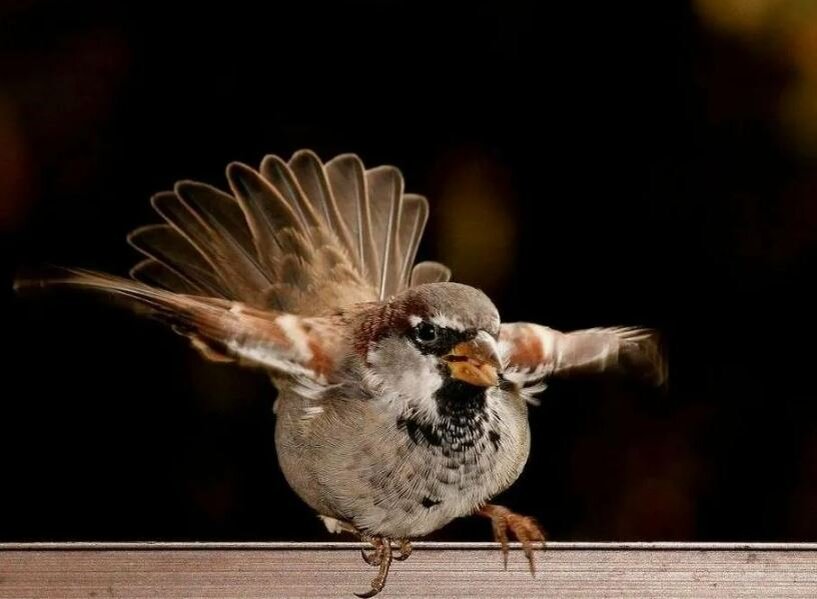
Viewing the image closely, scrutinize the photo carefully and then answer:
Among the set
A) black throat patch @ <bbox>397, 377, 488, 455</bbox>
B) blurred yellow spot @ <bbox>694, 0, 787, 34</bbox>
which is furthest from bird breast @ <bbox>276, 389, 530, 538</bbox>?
blurred yellow spot @ <bbox>694, 0, 787, 34</bbox>

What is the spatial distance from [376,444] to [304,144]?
66 centimetres

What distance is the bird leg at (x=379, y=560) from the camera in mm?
1015

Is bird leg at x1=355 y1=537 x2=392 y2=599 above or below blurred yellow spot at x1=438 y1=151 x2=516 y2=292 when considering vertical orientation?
below

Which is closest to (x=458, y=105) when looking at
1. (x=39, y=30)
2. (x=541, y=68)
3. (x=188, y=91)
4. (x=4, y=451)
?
(x=541, y=68)

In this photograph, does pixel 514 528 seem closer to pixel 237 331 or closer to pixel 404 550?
pixel 404 550

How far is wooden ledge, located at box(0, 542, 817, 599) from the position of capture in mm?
999

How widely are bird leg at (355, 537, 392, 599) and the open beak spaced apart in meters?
0.19

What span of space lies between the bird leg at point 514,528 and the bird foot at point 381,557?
0.31ft

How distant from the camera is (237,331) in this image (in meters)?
1.05

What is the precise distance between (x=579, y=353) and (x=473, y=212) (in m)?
0.47

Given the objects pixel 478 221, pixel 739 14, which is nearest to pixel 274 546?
pixel 478 221

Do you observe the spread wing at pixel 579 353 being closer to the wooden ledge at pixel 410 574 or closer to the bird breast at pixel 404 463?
the bird breast at pixel 404 463

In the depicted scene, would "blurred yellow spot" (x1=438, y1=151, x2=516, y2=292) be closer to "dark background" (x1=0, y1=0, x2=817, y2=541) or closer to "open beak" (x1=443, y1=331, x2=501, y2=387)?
"dark background" (x1=0, y1=0, x2=817, y2=541)

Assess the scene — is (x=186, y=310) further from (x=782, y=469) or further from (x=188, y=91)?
(x=782, y=469)
